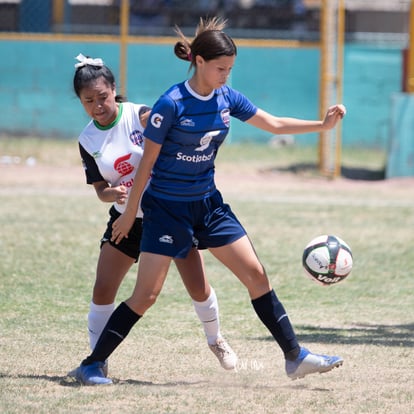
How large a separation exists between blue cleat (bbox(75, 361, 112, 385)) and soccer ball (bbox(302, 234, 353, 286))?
1.41m

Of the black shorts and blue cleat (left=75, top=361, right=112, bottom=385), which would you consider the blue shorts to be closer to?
the black shorts

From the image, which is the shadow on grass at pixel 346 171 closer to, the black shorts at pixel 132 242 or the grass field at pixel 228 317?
the grass field at pixel 228 317

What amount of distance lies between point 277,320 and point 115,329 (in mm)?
889

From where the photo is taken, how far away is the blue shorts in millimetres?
4824

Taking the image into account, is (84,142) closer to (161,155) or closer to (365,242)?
(161,155)

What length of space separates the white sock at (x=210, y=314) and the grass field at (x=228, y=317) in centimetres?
22

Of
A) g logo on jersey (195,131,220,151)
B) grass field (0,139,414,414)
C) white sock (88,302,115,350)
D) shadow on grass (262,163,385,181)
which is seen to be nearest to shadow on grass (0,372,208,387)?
grass field (0,139,414,414)

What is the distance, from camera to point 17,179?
14125mm

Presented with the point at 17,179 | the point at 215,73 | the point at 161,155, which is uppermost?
the point at 215,73

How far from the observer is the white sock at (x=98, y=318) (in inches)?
209

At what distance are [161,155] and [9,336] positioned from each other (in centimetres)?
204

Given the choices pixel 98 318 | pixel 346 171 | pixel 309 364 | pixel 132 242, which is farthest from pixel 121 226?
pixel 346 171

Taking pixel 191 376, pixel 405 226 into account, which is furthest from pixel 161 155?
pixel 405 226

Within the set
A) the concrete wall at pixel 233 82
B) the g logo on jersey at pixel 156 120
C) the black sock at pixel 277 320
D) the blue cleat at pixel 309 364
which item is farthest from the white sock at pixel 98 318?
the concrete wall at pixel 233 82
